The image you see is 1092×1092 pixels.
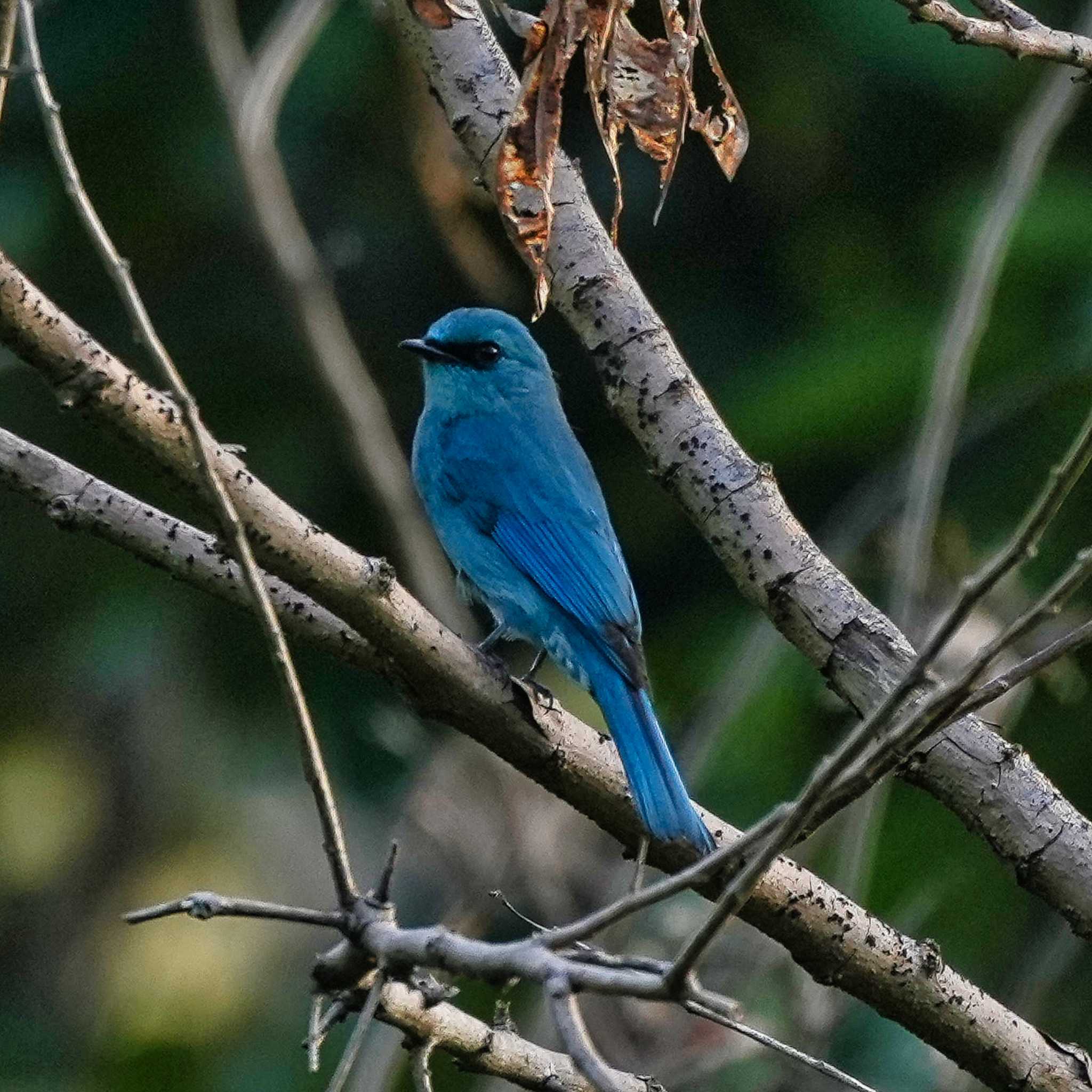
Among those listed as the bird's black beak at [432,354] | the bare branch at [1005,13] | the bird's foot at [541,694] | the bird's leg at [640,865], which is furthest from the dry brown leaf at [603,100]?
the bird's black beak at [432,354]

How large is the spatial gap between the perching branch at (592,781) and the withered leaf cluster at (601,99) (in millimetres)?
565

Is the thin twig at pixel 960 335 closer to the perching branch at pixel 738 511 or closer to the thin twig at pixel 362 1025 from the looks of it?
the perching branch at pixel 738 511

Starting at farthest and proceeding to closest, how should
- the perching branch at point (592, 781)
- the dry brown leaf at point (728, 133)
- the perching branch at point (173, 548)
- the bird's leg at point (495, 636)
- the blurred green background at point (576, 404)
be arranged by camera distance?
1. the blurred green background at point (576, 404)
2. the bird's leg at point (495, 636)
3. the dry brown leaf at point (728, 133)
4. the perching branch at point (592, 781)
5. the perching branch at point (173, 548)

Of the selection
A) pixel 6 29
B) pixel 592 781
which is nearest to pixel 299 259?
pixel 592 781

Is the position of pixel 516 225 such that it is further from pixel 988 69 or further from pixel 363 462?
pixel 988 69

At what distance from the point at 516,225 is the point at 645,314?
562 mm

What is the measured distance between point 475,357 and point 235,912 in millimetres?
3440

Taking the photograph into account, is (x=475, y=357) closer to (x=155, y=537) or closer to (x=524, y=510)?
(x=524, y=510)

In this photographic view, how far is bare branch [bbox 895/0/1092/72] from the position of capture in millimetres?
2779

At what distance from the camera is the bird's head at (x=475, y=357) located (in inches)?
211

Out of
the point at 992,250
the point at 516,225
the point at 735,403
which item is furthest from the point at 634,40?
the point at 735,403

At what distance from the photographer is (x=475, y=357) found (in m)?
5.41

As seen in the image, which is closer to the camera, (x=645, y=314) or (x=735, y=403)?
(x=645, y=314)

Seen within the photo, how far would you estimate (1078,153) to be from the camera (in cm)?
688
